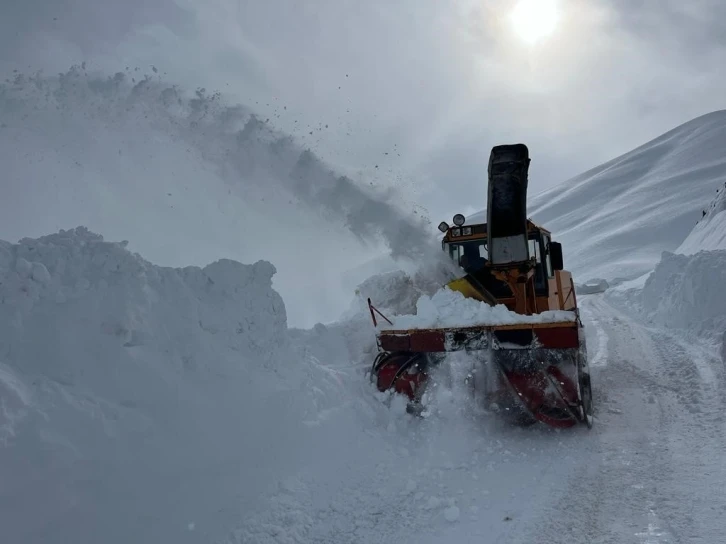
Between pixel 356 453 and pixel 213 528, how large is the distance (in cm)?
187

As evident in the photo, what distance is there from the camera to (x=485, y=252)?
26.2 ft

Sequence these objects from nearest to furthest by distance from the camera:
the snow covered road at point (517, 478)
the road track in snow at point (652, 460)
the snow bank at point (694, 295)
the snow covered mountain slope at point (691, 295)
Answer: the road track in snow at point (652, 460)
the snow covered road at point (517, 478)
the snow covered mountain slope at point (691, 295)
the snow bank at point (694, 295)

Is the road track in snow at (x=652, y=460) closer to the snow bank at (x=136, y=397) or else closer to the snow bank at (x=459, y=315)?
the snow bank at (x=459, y=315)

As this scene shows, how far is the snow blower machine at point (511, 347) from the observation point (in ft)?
18.7

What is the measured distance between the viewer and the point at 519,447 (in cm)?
532

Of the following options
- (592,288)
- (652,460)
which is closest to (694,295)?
(652,460)

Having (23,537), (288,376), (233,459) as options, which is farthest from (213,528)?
(288,376)

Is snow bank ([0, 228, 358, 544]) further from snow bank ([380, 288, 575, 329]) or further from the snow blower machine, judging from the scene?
snow bank ([380, 288, 575, 329])

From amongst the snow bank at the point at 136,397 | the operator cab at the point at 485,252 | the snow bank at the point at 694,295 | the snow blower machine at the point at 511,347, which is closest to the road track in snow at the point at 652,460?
the snow blower machine at the point at 511,347

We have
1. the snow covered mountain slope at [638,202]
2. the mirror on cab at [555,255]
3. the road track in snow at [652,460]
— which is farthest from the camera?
the snow covered mountain slope at [638,202]

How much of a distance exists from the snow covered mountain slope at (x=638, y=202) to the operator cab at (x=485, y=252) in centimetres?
2251

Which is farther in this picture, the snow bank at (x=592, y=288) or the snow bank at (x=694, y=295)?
the snow bank at (x=592, y=288)

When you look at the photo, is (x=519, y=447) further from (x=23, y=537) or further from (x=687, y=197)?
(x=687, y=197)

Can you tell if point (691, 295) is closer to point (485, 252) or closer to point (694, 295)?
point (694, 295)
